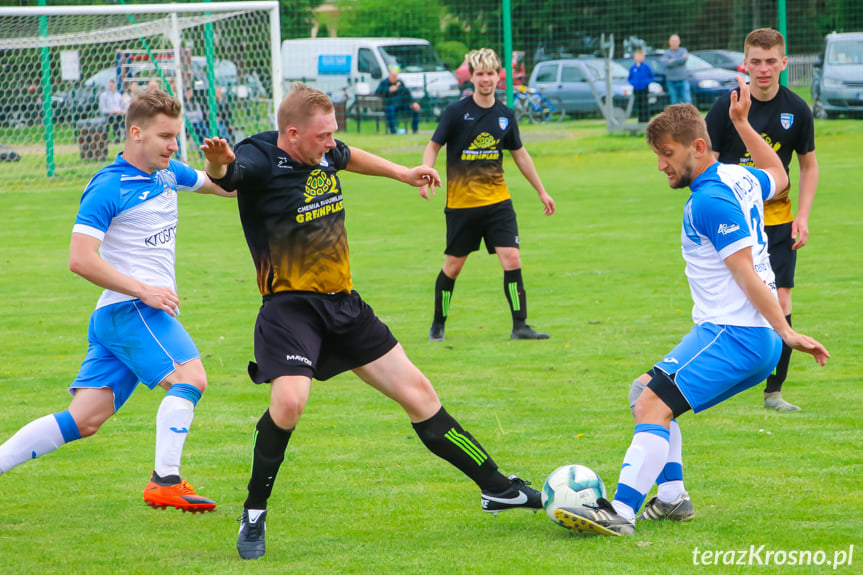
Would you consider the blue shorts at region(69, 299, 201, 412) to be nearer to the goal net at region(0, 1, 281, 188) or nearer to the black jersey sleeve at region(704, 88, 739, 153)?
the black jersey sleeve at region(704, 88, 739, 153)

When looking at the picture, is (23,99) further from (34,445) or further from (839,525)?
(839,525)

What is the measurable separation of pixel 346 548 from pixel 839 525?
83.1 inches

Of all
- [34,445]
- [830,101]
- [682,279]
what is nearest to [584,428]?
[34,445]

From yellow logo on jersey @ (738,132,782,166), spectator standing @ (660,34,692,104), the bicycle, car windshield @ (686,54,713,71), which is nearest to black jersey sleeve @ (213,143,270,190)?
yellow logo on jersey @ (738,132,782,166)

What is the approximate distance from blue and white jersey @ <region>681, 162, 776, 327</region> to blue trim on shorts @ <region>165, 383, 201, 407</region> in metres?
2.29

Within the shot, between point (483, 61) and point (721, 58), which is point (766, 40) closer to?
point (483, 61)

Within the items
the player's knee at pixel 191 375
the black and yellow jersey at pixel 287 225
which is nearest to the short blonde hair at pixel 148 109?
the black and yellow jersey at pixel 287 225

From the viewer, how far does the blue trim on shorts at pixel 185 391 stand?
16.4 feet

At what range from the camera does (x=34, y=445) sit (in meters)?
4.91

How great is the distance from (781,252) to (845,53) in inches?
933

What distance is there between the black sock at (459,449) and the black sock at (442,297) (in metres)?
4.38

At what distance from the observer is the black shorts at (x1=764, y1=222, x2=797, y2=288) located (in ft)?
22.2

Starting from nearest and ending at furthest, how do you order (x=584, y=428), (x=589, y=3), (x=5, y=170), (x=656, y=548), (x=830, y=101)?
(x=656, y=548) < (x=584, y=428) < (x=5, y=170) < (x=830, y=101) < (x=589, y=3)

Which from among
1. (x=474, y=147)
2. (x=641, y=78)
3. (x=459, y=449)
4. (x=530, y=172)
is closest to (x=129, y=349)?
(x=459, y=449)
